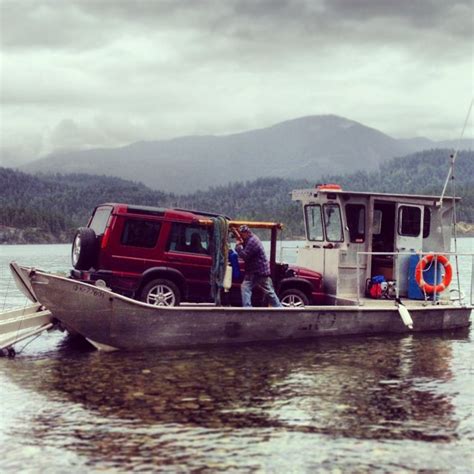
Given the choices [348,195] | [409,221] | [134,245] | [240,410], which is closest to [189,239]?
[134,245]

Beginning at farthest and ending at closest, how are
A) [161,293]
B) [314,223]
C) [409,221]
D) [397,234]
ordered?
[314,223] < [409,221] < [397,234] < [161,293]

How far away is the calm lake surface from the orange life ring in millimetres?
2776

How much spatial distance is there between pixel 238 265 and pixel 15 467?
916 centimetres

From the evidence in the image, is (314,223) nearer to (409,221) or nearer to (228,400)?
(409,221)

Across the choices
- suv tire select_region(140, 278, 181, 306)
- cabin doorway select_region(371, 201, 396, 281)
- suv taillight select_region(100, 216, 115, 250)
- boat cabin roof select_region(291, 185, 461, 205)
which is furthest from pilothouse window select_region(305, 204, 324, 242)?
suv taillight select_region(100, 216, 115, 250)

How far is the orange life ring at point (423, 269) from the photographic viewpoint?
18438mm

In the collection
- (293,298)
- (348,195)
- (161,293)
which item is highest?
(348,195)

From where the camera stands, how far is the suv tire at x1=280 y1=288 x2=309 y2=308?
1753cm

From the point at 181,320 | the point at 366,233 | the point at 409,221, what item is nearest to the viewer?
the point at 181,320

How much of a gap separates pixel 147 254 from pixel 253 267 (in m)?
2.34

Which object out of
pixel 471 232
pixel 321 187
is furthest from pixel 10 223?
pixel 321 187

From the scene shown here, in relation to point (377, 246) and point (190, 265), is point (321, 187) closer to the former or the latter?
point (377, 246)

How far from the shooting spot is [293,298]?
57.8 feet

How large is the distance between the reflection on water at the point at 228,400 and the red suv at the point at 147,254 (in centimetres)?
156
